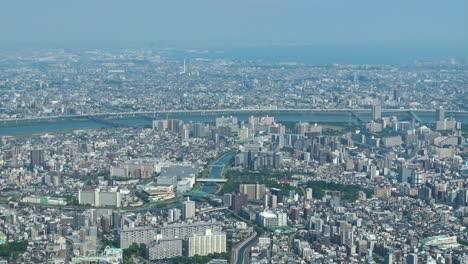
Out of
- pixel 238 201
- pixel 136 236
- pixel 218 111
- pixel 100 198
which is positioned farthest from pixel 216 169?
pixel 218 111

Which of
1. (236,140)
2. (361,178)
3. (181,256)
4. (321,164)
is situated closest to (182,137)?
(236,140)

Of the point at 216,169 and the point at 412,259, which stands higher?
the point at 412,259

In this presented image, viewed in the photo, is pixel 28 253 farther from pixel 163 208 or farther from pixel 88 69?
pixel 88 69

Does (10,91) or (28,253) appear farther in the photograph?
(10,91)

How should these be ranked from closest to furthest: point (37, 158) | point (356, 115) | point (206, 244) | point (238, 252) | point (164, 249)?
1. point (164, 249)
2. point (206, 244)
3. point (238, 252)
4. point (37, 158)
5. point (356, 115)

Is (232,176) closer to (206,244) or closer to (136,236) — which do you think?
(136,236)

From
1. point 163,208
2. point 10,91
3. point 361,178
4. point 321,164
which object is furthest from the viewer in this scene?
point 10,91
